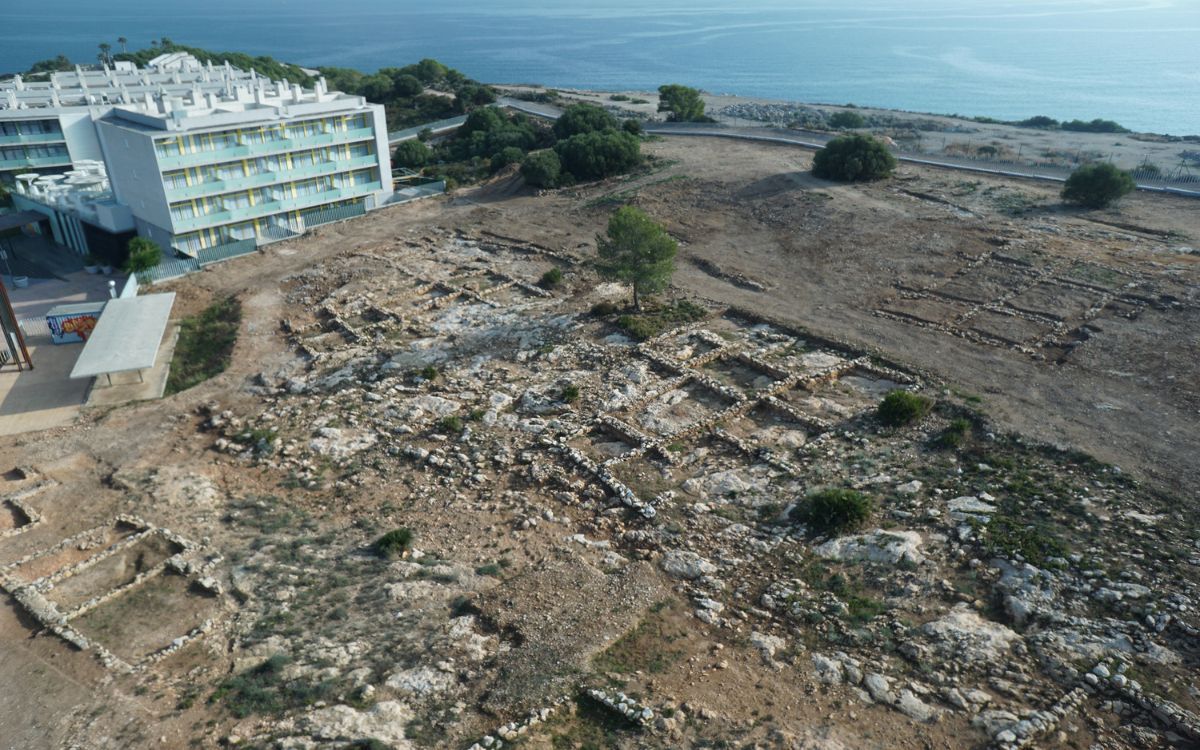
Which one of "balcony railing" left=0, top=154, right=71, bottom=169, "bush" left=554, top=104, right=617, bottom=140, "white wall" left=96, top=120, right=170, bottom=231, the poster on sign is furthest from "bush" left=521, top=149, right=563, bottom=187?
"balcony railing" left=0, top=154, right=71, bottom=169

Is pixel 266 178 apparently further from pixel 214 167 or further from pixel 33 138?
pixel 33 138

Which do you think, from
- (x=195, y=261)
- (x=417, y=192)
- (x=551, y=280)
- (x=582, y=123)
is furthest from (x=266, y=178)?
(x=582, y=123)

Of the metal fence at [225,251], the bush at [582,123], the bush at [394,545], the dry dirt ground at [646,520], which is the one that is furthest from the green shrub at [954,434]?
the bush at [582,123]

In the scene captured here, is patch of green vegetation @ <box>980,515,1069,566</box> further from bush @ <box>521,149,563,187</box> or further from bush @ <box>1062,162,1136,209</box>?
bush @ <box>521,149,563,187</box>

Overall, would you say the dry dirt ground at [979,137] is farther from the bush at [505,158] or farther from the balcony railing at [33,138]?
the balcony railing at [33,138]

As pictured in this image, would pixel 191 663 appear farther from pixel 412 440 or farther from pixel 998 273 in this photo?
pixel 998 273

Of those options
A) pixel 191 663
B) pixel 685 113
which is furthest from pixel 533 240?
pixel 685 113
